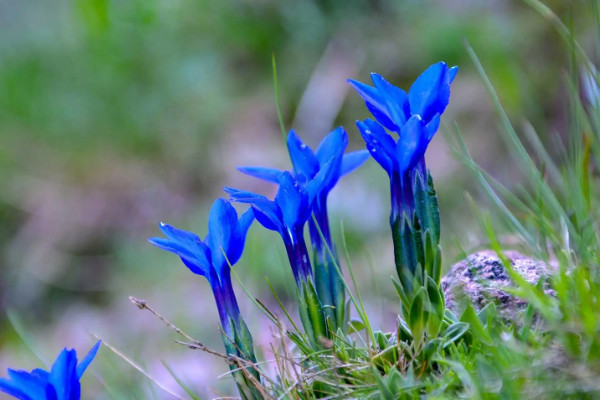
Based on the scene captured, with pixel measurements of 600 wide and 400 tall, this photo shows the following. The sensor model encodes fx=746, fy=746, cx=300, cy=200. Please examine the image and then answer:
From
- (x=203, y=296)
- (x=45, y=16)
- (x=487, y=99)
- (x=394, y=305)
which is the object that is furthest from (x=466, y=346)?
(x=45, y=16)

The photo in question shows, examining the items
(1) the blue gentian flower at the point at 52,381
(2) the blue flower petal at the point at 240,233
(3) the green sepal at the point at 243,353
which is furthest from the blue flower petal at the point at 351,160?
(1) the blue gentian flower at the point at 52,381

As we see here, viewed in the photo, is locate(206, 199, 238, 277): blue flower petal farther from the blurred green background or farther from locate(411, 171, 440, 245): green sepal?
the blurred green background

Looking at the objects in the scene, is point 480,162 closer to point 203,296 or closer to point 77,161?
point 203,296

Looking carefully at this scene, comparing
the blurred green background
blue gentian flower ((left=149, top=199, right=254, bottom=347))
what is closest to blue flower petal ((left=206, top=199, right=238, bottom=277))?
blue gentian flower ((left=149, top=199, right=254, bottom=347))

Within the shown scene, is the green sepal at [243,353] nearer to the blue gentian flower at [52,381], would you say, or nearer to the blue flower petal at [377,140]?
the blue gentian flower at [52,381]

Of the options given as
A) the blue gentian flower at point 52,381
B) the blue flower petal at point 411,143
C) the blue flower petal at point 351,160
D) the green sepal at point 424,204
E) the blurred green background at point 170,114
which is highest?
the blurred green background at point 170,114

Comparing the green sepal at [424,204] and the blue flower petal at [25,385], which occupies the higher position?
the green sepal at [424,204]
